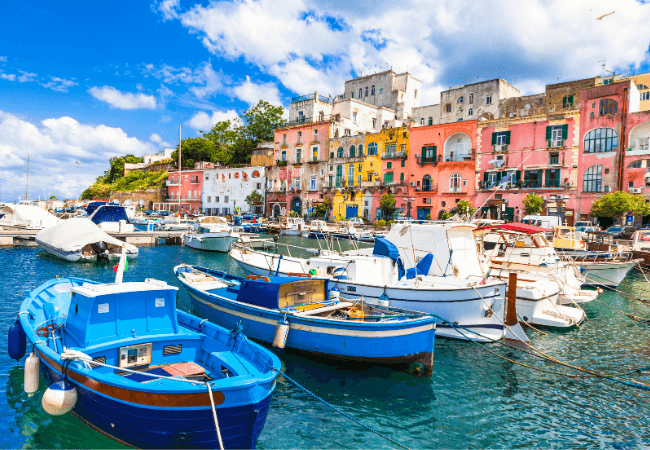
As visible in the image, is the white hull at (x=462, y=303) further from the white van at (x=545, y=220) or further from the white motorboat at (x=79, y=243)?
the white van at (x=545, y=220)

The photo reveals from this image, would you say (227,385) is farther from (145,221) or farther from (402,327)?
(145,221)

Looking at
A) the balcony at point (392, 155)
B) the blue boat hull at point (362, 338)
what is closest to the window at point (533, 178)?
the balcony at point (392, 155)

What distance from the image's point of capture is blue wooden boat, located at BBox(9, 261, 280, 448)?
20.4 feet

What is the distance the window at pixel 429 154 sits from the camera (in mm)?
49438

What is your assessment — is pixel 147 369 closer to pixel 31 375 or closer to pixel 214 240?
pixel 31 375

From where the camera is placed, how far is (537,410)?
9.10m

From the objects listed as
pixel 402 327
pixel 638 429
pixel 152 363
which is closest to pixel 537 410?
pixel 638 429

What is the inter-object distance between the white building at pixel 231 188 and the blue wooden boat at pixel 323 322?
54.1 metres

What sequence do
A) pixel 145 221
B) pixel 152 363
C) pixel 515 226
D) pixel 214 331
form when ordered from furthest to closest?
pixel 145 221 → pixel 515 226 → pixel 214 331 → pixel 152 363

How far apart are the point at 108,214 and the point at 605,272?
1528 inches

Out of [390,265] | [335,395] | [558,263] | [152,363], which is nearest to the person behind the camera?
[152,363]

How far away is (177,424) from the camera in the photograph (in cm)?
622

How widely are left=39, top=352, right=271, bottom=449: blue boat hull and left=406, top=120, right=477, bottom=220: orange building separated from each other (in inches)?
1745

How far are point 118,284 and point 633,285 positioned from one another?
88.5ft
